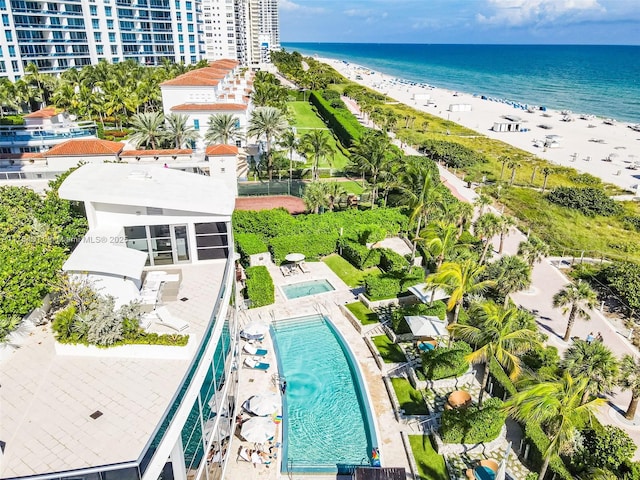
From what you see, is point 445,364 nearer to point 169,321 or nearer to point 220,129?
point 169,321

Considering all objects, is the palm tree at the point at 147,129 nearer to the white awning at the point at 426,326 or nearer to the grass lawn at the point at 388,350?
the grass lawn at the point at 388,350

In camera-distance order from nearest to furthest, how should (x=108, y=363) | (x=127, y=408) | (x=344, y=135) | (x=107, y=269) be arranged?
(x=127, y=408) < (x=108, y=363) < (x=107, y=269) < (x=344, y=135)

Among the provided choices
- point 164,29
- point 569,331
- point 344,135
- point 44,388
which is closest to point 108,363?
point 44,388

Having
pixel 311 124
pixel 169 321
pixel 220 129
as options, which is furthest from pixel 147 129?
pixel 311 124

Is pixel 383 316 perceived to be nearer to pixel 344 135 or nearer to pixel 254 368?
pixel 254 368

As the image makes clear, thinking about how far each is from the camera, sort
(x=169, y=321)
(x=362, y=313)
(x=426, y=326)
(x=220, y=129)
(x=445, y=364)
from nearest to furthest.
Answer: (x=169, y=321) < (x=445, y=364) < (x=426, y=326) < (x=362, y=313) < (x=220, y=129)
